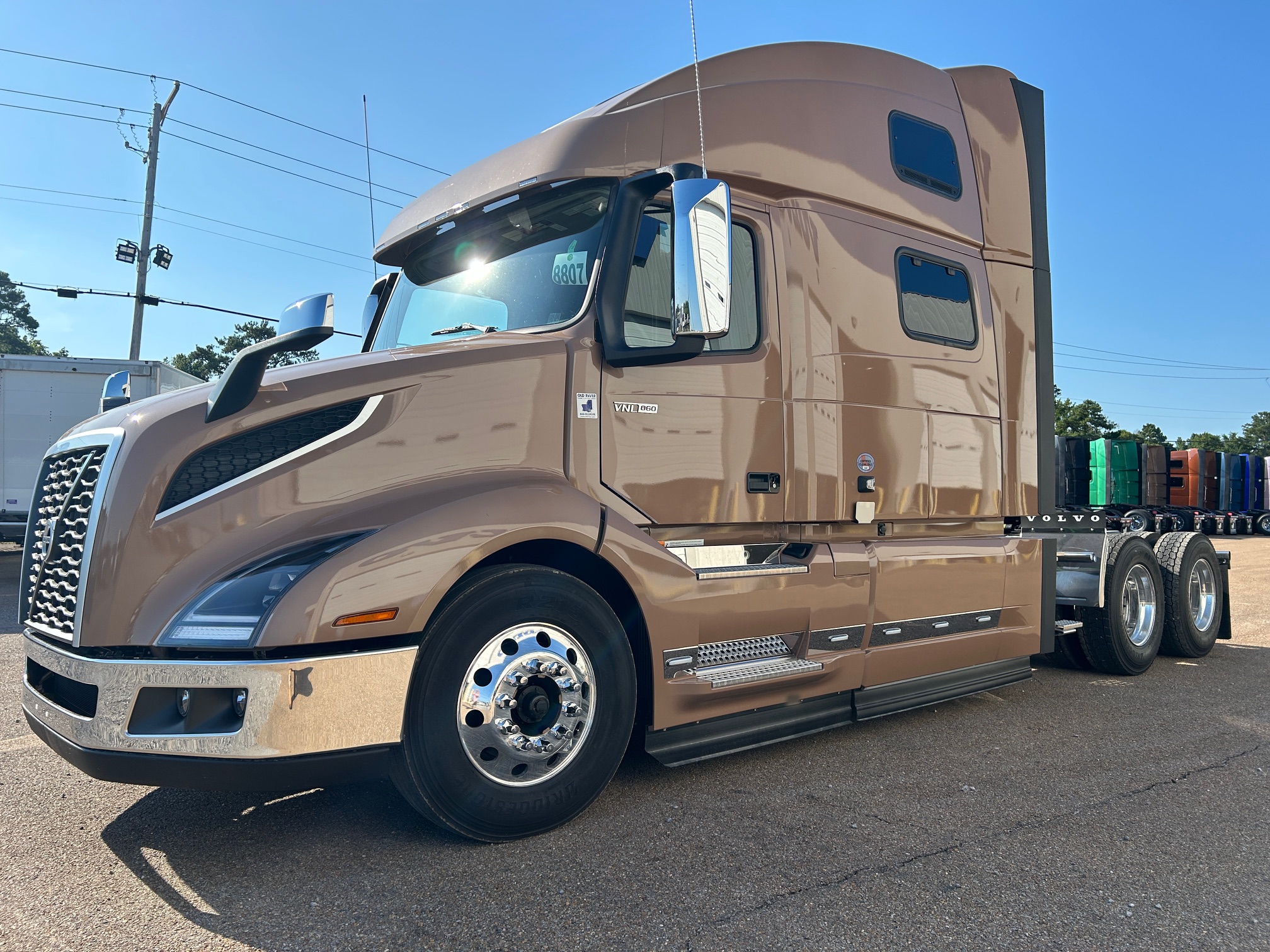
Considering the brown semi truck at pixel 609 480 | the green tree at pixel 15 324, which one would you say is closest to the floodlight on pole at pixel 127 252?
the brown semi truck at pixel 609 480

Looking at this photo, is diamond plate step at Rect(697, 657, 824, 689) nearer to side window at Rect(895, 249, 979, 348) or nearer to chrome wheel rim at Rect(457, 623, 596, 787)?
chrome wheel rim at Rect(457, 623, 596, 787)

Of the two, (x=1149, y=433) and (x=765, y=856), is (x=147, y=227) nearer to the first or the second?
(x=765, y=856)

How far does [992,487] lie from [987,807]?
222 centimetres

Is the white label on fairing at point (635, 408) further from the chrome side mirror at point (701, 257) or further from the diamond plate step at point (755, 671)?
the diamond plate step at point (755, 671)

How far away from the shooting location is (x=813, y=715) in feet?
14.2

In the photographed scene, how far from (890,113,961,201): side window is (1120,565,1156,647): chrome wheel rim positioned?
11.8 ft

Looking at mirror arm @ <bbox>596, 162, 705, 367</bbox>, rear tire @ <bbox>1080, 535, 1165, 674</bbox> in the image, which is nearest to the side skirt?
rear tire @ <bbox>1080, 535, 1165, 674</bbox>

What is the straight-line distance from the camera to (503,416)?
133 inches

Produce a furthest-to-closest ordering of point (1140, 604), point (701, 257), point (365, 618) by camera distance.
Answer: point (1140, 604) < point (701, 257) < point (365, 618)

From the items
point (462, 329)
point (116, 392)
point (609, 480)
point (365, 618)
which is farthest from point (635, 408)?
point (116, 392)

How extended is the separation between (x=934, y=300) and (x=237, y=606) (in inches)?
157

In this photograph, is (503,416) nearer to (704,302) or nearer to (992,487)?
(704,302)

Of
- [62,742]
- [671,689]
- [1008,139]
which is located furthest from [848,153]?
[62,742]

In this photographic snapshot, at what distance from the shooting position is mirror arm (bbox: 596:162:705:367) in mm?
3639
